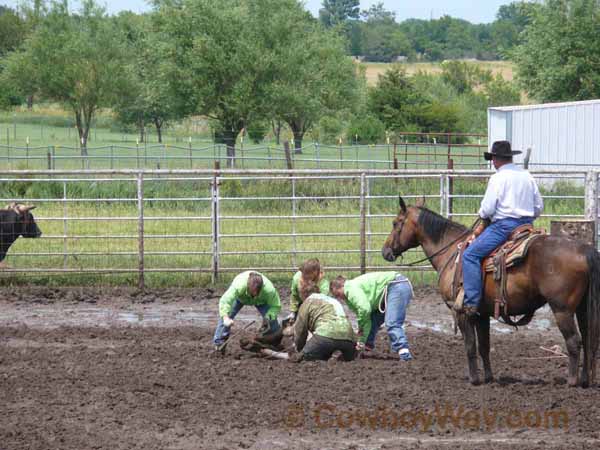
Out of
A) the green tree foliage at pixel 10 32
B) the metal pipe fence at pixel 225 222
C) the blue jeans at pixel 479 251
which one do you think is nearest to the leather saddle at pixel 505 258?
the blue jeans at pixel 479 251

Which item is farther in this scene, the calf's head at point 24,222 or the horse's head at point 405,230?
the calf's head at point 24,222

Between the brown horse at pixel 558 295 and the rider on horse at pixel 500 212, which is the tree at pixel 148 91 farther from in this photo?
the brown horse at pixel 558 295

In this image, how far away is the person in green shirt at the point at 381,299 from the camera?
9305mm

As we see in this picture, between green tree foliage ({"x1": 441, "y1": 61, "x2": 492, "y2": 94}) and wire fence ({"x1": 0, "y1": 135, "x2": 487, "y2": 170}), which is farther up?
green tree foliage ({"x1": 441, "y1": 61, "x2": 492, "y2": 94})

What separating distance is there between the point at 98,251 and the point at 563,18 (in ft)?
96.1

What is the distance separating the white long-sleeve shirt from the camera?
8.23 metres

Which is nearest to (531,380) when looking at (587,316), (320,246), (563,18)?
(587,316)

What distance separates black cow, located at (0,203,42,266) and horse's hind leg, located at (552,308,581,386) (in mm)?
9431

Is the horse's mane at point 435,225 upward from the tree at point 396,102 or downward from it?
downward

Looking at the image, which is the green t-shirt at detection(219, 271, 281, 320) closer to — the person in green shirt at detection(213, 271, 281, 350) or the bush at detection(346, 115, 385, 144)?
the person in green shirt at detection(213, 271, 281, 350)

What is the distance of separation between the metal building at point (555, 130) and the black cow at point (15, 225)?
631 inches

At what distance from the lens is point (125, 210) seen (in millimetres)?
18078

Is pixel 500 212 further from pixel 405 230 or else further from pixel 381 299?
pixel 381 299

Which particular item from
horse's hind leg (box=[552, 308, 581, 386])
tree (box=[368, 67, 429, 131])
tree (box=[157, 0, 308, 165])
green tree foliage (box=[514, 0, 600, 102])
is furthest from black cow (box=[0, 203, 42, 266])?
tree (box=[368, 67, 429, 131])
